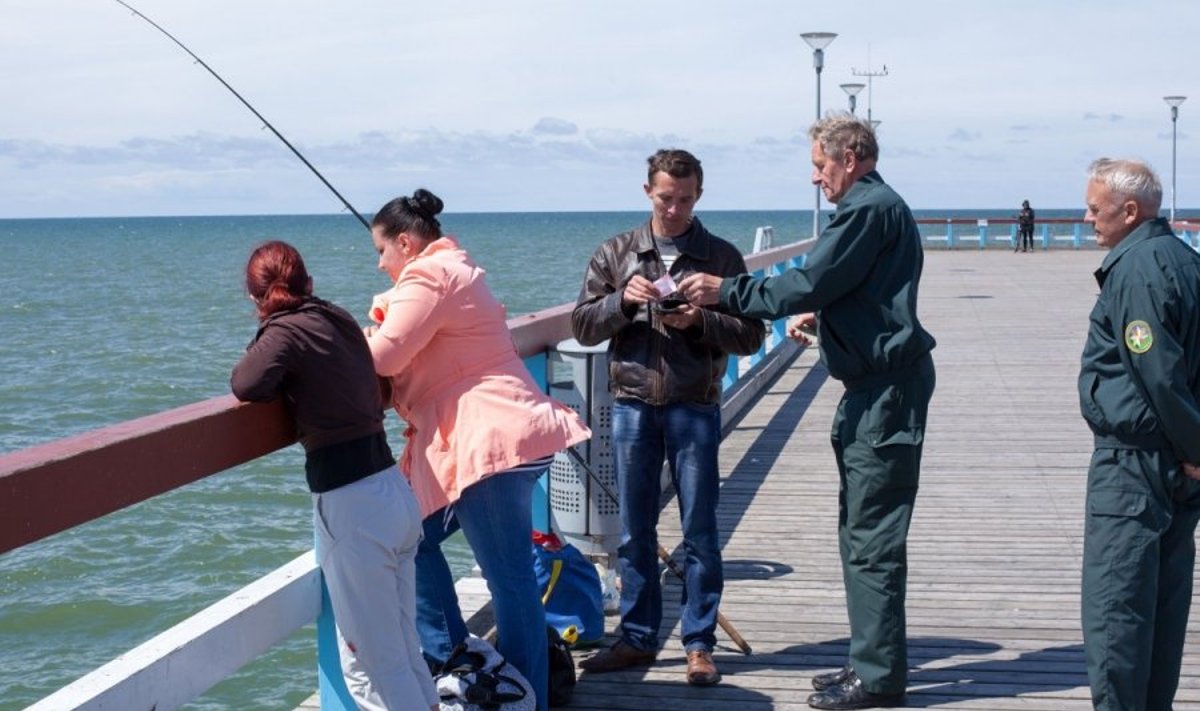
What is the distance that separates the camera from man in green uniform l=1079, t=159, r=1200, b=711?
159 inches

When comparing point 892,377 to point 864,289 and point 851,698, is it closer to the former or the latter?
point 864,289

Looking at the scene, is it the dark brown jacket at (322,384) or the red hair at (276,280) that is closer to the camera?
the dark brown jacket at (322,384)

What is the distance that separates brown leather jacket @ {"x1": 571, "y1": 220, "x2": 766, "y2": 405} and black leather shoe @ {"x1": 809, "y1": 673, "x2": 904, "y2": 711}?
100 centimetres

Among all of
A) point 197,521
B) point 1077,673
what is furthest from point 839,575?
point 197,521

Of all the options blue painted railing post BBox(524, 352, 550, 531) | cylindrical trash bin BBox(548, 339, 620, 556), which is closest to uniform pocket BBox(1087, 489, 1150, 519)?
cylindrical trash bin BBox(548, 339, 620, 556)

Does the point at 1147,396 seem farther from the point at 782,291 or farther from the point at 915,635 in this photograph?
the point at 915,635

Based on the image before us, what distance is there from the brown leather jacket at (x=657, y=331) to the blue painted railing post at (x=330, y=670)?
1.38 meters

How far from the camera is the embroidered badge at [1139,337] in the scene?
401 centimetres

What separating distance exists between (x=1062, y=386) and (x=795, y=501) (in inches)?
222

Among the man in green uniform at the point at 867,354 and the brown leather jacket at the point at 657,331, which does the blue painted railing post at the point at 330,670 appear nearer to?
the brown leather jacket at the point at 657,331

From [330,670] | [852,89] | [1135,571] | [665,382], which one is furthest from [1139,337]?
[852,89]

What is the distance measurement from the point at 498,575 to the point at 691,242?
1373mm

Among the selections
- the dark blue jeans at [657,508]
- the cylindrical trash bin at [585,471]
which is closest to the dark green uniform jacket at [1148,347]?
the dark blue jeans at [657,508]

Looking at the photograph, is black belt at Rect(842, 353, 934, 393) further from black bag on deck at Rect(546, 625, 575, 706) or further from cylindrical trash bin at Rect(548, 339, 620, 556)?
cylindrical trash bin at Rect(548, 339, 620, 556)
